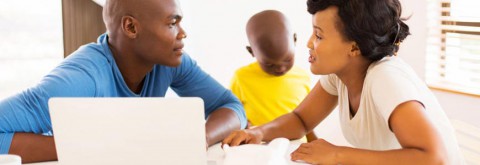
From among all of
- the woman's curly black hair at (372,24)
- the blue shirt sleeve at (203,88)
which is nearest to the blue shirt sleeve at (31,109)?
the blue shirt sleeve at (203,88)

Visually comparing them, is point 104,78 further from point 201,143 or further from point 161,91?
point 201,143

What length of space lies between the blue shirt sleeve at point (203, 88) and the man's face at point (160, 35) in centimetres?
18

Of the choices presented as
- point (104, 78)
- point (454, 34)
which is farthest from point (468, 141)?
point (454, 34)

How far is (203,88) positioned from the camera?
1865 mm

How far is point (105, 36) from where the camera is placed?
5.64ft

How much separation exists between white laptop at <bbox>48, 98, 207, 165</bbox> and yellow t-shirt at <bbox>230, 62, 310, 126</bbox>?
1.36 meters

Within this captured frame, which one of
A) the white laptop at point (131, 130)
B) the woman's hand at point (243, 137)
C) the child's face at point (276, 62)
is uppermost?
the white laptop at point (131, 130)

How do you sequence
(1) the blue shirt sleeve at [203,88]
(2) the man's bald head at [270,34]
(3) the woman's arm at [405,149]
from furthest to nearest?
(2) the man's bald head at [270,34], (1) the blue shirt sleeve at [203,88], (3) the woman's arm at [405,149]

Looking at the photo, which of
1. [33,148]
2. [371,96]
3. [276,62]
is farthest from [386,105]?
[276,62]

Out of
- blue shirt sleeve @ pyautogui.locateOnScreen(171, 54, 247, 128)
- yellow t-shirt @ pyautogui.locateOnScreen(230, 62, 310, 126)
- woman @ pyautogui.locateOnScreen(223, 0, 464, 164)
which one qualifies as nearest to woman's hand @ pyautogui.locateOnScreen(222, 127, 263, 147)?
woman @ pyautogui.locateOnScreen(223, 0, 464, 164)

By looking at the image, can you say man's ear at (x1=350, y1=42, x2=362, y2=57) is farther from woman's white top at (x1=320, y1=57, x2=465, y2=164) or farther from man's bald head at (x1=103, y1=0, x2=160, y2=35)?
man's bald head at (x1=103, y1=0, x2=160, y2=35)

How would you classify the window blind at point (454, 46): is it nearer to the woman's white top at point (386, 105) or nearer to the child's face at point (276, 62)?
the child's face at point (276, 62)

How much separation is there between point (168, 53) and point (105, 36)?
8.1 inches

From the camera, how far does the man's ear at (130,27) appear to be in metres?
1.64
